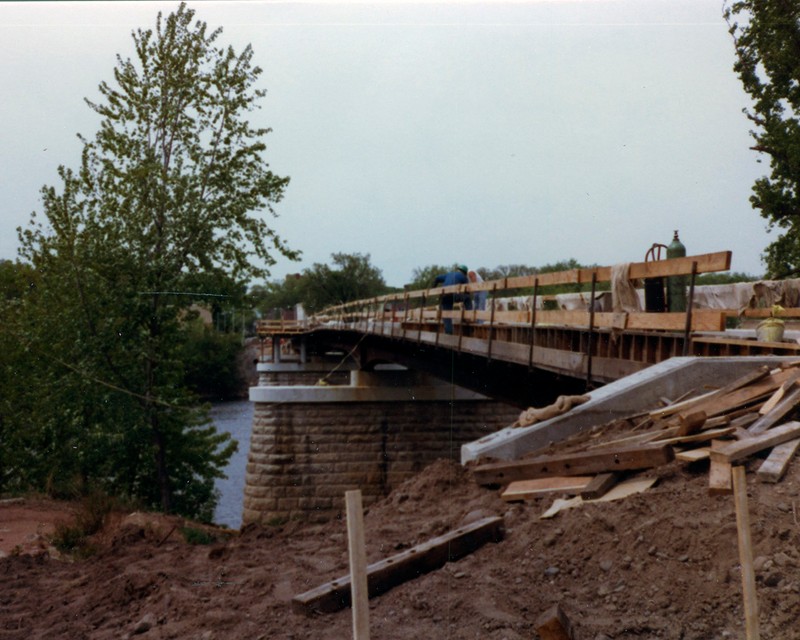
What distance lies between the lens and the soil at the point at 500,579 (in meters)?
5.00

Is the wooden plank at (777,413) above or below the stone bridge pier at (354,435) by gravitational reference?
above

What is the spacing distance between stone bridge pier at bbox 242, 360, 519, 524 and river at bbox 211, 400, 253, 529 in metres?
1.72

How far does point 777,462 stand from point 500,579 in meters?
1.90

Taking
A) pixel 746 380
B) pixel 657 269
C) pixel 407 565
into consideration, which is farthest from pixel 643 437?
pixel 657 269

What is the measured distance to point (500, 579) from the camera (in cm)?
581

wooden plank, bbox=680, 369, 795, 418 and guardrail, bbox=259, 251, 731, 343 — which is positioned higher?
guardrail, bbox=259, 251, 731, 343

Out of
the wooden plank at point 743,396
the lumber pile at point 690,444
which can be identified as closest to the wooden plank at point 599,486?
the lumber pile at point 690,444

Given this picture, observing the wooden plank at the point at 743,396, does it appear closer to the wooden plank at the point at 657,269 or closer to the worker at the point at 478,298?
the wooden plank at the point at 657,269

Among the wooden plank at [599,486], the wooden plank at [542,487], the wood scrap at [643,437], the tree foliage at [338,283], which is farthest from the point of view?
the tree foliage at [338,283]

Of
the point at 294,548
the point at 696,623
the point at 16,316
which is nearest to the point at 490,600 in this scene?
the point at 696,623

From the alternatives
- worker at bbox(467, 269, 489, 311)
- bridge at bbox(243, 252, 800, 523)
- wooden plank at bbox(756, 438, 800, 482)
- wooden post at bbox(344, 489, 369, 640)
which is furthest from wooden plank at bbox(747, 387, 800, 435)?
worker at bbox(467, 269, 489, 311)

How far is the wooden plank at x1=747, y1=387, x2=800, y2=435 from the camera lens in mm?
6691

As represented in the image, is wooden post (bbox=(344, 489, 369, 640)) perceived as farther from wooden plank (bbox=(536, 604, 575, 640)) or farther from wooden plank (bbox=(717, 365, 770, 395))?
wooden plank (bbox=(717, 365, 770, 395))

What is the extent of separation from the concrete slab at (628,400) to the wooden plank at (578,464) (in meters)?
0.62
